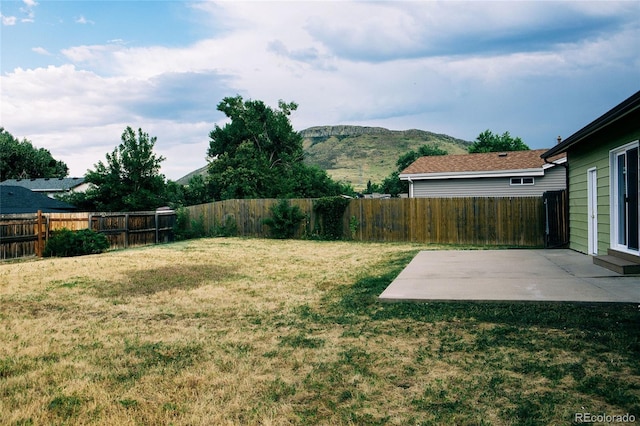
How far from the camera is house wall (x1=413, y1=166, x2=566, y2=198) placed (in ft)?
71.8

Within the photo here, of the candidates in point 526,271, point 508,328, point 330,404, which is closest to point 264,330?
point 330,404

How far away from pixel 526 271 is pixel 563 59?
9480mm

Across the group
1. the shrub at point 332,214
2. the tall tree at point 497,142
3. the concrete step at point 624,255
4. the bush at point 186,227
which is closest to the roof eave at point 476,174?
the shrub at point 332,214

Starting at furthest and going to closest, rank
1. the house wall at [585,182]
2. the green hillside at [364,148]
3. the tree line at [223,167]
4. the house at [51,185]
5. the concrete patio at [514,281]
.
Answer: the green hillside at [364,148] → the house at [51,185] → the tree line at [223,167] → the house wall at [585,182] → the concrete patio at [514,281]

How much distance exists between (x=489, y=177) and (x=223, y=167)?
22.2 metres

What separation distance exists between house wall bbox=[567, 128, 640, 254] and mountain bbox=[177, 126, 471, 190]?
2899 inches

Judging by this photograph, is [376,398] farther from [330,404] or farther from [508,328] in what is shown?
[508,328]

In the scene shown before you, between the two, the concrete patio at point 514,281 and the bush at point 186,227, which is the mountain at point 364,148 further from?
the concrete patio at point 514,281

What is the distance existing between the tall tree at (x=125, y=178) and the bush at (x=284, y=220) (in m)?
13.3

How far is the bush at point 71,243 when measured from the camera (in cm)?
1582

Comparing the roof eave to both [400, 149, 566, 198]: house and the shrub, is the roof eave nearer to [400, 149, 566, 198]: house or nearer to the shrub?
[400, 149, 566, 198]: house

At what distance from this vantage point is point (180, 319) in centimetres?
619

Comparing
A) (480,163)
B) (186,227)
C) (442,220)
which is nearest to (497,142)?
(480,163)

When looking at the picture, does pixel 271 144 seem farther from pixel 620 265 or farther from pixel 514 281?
pixel 620 265
